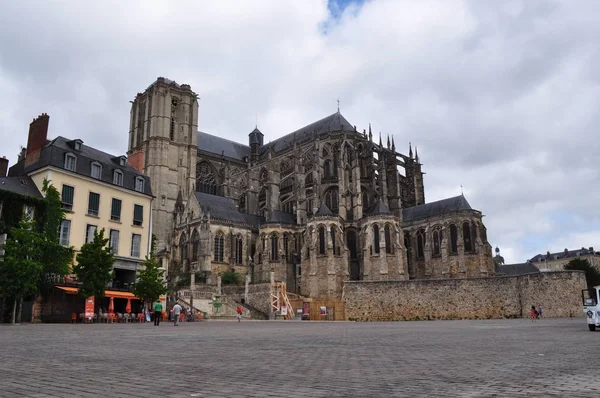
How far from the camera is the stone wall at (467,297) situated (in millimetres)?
32375

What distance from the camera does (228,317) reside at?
36438 millimetres

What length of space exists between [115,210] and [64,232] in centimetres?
344

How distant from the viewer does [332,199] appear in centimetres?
5469

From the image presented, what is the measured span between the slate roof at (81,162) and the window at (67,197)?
1.05 metres

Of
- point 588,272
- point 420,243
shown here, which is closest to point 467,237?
point 420,243

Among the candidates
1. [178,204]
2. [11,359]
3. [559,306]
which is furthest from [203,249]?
[11,359]

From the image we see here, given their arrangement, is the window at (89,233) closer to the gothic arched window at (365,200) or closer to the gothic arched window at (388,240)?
the gothic arched window at (388,240)

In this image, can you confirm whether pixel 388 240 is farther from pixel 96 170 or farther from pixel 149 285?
pixel 96 170

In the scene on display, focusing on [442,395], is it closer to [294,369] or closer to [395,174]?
[294,369]

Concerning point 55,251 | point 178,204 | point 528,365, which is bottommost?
point 528,365

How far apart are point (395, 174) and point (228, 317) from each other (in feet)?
91.0

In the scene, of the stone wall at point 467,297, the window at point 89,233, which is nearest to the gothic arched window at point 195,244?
the stone wall at point 467,297

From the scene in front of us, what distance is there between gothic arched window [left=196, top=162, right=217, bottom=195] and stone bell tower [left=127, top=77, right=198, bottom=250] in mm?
2784

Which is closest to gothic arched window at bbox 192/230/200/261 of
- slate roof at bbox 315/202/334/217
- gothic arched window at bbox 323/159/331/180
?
slate roof at bbox 315/202/334/217
